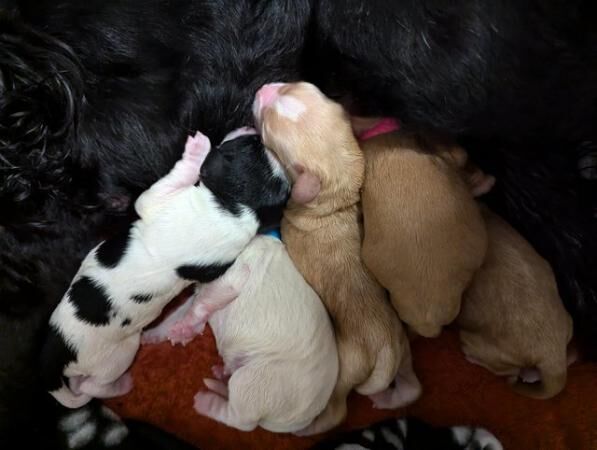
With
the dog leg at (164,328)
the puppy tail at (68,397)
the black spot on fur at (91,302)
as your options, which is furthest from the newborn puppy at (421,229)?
the puppy tail at (68,397)

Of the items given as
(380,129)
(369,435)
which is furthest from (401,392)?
(380,129)

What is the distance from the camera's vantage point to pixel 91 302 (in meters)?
1.25

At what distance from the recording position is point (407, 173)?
1.36 meters

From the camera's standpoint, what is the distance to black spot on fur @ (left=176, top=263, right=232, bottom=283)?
1305 mm

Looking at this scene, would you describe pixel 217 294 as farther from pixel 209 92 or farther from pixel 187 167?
pixel 209 92

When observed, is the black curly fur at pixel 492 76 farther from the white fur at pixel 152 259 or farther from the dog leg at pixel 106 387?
the dog leg at pixel 106 387

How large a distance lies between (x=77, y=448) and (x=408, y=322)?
0.70m

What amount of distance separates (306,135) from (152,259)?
0.38m

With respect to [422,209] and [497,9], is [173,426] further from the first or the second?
[497,9]

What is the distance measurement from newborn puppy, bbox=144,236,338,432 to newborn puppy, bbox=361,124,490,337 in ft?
0.56

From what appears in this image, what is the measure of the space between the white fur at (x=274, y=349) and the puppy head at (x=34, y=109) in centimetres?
40

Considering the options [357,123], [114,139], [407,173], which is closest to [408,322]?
[407,173]

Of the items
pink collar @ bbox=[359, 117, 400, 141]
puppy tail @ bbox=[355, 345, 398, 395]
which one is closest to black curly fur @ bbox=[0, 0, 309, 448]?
pink collar @ bbox=[359, 117, 400, 141]

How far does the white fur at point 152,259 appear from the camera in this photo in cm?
127
